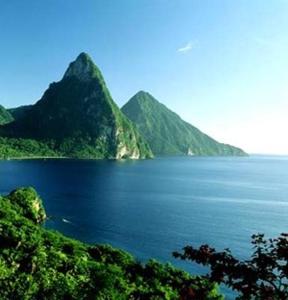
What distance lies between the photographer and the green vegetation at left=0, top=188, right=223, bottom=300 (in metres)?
46.9

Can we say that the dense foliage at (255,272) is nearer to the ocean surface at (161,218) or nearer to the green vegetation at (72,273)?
the green vegetation at (72,273)

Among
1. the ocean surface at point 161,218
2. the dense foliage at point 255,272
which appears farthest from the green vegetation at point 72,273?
the dense foliage at point 255,272

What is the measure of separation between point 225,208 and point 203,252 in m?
151

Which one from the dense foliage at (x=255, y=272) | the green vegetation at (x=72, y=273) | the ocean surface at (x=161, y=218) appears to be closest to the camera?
the dense foliage at (x=255, y=272)

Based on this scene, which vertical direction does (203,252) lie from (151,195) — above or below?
above

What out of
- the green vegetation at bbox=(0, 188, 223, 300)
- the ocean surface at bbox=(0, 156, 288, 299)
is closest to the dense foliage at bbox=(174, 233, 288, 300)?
the green vegetation at bbox=(0, 188, 223, 300)

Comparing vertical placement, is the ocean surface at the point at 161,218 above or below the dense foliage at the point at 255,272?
below

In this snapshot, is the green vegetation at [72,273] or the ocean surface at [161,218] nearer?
the green vegetation at [72,273]

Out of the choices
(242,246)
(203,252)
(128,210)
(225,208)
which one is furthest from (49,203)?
(203,252)

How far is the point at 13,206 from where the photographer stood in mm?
114062

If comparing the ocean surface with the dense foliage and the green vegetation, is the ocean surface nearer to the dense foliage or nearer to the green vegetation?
the green vegetation

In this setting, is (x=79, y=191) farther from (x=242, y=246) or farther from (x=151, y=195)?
(x=242, y=246)

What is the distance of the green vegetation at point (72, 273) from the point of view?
1847 inches

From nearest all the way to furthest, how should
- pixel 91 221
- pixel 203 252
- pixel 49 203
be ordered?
pixel 203 252 < pixel 91 221 < pixel 49 203
